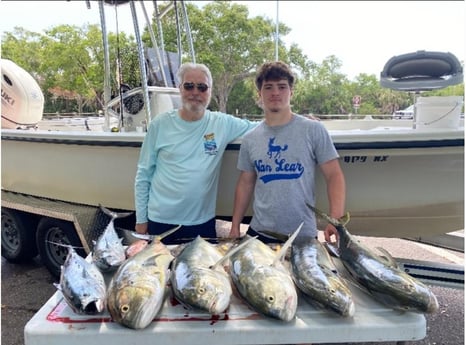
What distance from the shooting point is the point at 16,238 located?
4.18 m

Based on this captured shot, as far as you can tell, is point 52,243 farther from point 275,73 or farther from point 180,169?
point 275,73

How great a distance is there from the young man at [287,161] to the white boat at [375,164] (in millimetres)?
570

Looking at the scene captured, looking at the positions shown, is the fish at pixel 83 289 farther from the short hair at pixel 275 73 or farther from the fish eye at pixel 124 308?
the short hair at pixel 275 73

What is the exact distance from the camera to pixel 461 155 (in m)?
2.59

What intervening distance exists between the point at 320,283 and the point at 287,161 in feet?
2.70

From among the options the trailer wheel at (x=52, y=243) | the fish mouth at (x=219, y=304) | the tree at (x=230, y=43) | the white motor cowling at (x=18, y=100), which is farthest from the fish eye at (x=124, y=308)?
the tree at (x=230, y=43)

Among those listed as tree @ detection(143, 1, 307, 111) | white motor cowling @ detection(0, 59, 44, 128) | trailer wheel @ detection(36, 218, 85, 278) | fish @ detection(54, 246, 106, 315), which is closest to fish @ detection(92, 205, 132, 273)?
fish @ detection(54, 246, 106, 315)

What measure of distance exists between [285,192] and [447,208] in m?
1.42

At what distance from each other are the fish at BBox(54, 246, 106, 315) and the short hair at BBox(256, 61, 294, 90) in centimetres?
129

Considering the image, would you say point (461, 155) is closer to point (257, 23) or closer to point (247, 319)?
point (247, 319)

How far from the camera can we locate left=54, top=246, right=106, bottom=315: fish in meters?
1.40

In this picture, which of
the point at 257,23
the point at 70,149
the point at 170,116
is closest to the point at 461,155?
the point at 170,116

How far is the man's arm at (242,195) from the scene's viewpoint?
2359mm

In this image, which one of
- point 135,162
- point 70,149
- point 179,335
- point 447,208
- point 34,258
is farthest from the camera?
point 34,258
